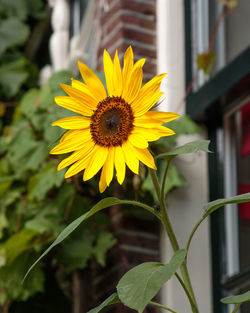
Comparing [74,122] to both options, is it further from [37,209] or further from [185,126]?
[37,209]

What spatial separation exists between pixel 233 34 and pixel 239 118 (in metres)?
0.38

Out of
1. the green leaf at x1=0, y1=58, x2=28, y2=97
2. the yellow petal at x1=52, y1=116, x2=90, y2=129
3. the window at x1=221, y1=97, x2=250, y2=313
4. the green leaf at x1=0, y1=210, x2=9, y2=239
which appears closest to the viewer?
the yellow petal at x1=52, y1=116, x2=90, y2=129

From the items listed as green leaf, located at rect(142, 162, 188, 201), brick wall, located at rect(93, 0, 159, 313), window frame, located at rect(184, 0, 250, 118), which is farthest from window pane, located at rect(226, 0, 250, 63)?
green leaf, located at rect(142, 162, 188, 201)

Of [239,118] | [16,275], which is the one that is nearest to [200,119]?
[239,118]

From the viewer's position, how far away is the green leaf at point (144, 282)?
1.42 metres

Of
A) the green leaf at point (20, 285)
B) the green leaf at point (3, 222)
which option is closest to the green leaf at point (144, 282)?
the green leaf at point (20, 285)

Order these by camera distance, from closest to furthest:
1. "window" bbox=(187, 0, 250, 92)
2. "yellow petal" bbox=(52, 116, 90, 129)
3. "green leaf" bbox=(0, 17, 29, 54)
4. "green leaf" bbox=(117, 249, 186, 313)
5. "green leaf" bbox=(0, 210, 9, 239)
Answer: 1. "green leaf" bbox=(117, 249, 186, 313)
2. "yellow petal" bbox=(52, 116, 90, 129)
3. "window" bbox=(187, 0, 250, 92)
4. "green leaf" bbox=(0, 210, 9, 239)
5. "green leaf" bbox=(0, 17, 29, 54)

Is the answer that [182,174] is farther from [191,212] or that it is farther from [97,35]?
[97,35]

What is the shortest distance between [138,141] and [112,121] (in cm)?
8

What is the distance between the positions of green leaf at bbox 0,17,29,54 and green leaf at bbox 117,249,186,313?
3.55 m

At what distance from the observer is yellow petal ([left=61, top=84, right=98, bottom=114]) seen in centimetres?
167

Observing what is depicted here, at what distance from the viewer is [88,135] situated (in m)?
1.68

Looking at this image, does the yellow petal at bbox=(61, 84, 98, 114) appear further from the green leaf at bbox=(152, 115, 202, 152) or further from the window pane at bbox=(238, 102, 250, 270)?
the window pane at bbox=(238, 102, 250, 270)

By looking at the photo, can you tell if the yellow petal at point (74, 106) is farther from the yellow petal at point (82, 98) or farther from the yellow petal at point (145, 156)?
the yellow petal at point (145, 156)
